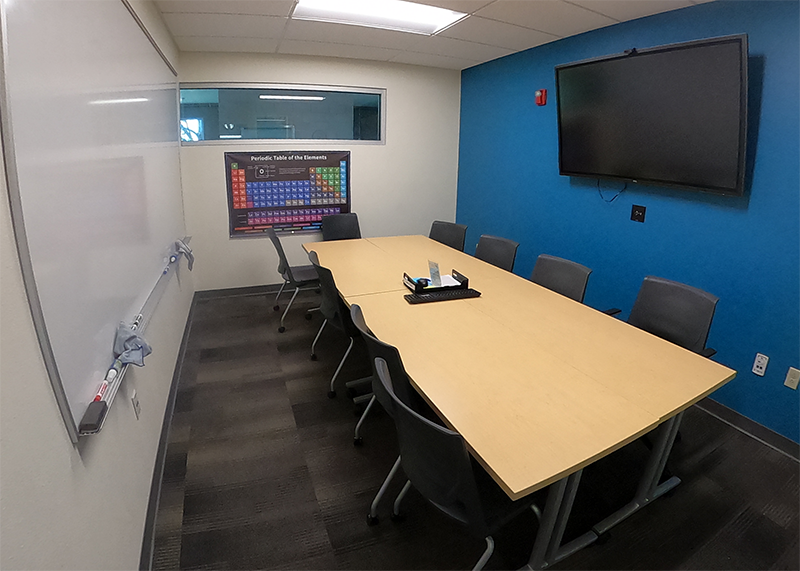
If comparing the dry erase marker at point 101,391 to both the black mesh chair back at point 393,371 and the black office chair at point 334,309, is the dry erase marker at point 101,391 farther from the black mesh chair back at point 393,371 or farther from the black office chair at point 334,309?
the black office chair at point 334,309

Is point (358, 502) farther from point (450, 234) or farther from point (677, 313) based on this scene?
point (450, 234)

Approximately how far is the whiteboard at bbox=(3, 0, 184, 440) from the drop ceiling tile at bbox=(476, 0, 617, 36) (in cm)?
222

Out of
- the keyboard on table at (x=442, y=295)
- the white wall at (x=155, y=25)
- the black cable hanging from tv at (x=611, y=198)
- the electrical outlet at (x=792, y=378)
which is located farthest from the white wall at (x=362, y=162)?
the electrical outlet at (x=792, y=378)

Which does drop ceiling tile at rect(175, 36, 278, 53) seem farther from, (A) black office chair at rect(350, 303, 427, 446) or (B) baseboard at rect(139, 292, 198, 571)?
(A) black office chair at rect(350, 303, 427, 446)

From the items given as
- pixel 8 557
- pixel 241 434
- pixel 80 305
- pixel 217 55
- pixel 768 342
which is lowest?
pixel 241 434

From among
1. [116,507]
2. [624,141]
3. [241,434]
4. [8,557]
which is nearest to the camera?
[8,557]

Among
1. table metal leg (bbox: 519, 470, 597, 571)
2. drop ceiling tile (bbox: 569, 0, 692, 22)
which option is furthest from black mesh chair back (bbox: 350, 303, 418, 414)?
drop ceiling tile (bbox: 569, 0, 692, 22)

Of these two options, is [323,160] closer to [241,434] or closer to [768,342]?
[241,434]

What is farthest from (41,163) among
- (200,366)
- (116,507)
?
(200,366)

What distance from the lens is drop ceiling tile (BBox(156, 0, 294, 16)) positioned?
274 cm

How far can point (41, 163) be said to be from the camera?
3.29 feet

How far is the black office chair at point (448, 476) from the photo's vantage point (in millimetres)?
1229

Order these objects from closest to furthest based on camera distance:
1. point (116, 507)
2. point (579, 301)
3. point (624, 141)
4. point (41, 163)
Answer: point (41, 163) → point (116, 507) → point (579, 301) → point (624, 141)

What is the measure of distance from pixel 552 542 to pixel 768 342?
6.25 feet
